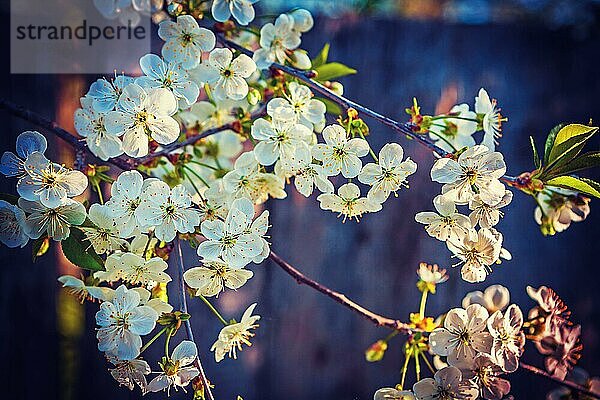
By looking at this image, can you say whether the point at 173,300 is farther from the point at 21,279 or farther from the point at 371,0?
the point at 371,0

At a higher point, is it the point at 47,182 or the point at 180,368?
the point at 47,182

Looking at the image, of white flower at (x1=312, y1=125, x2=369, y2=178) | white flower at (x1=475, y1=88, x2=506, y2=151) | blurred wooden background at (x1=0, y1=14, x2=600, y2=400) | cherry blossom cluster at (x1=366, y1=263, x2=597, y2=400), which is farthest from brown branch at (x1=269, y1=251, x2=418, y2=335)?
blurred wooden background at (x1=0, y1=14, x2=600, y2=400)

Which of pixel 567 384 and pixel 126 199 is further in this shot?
pixel 567 384

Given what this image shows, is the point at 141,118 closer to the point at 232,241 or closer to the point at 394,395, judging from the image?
the point at 232,241

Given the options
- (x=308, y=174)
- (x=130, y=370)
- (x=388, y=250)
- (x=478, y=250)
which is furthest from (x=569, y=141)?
(x=388, y=250)

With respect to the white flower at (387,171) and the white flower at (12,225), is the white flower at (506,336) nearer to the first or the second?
the white flower at (387,171)

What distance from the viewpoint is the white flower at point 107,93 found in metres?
0.57

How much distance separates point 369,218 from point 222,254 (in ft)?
2.78

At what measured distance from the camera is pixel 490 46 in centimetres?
135

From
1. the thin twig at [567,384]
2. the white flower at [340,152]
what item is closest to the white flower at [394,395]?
the thin twig at [567,384]

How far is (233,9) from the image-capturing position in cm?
66

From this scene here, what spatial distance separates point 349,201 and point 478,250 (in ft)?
0.44

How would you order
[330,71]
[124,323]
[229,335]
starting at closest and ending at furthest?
[124,323] < [229,335] < [330,71]

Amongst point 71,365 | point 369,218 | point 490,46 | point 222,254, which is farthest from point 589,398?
point 71,365
